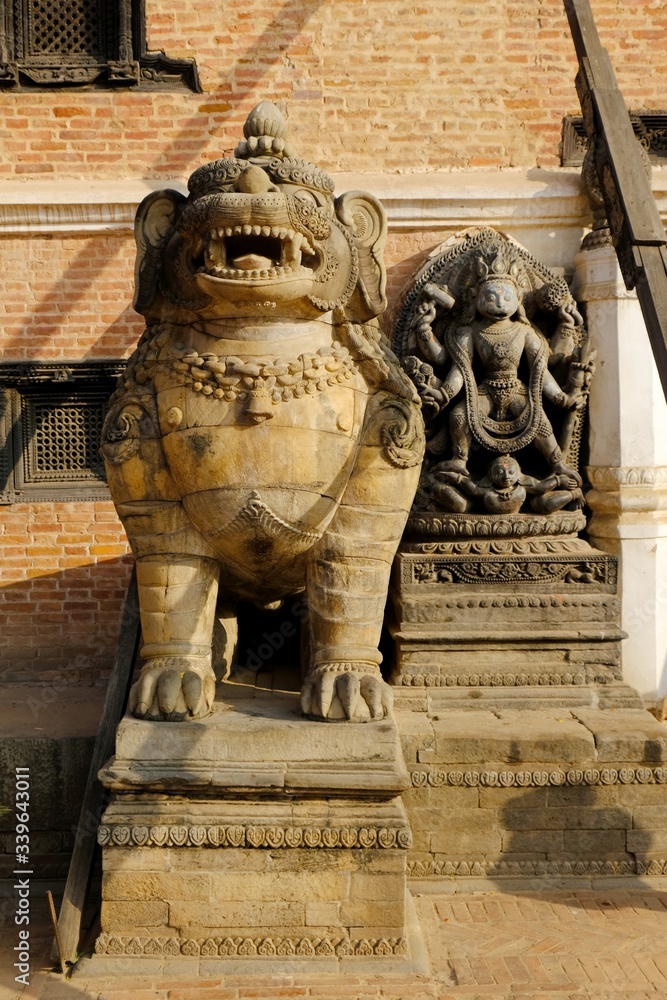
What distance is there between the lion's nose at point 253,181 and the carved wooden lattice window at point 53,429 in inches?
124

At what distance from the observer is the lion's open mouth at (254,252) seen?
3.31m

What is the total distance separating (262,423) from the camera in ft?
11.3

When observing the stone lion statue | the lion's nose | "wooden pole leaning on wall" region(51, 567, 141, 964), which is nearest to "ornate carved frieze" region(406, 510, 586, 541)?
the stone lion statue

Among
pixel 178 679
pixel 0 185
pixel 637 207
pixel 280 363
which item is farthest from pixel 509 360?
pixel 0 185

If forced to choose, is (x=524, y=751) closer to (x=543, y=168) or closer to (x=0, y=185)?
(x=543, y=168)

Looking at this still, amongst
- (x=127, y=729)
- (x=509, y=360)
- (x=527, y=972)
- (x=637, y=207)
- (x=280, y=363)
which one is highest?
(x=637, y=207)

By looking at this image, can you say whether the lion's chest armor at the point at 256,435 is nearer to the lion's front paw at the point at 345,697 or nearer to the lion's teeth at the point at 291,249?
the lion's teeth at the point at 291,249

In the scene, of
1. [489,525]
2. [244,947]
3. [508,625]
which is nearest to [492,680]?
[508,625]

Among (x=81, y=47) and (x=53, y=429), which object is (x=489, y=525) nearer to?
(x=53, y=429)

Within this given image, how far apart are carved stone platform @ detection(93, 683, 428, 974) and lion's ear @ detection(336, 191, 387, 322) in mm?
1776

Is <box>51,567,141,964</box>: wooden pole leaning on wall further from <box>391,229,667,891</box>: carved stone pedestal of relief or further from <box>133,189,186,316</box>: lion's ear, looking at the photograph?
<box>133,189,186,316</box>: lion's ear

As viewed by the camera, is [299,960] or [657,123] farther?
[657,123]

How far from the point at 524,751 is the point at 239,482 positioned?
168 centimetres

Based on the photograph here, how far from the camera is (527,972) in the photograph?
3.26 meters
